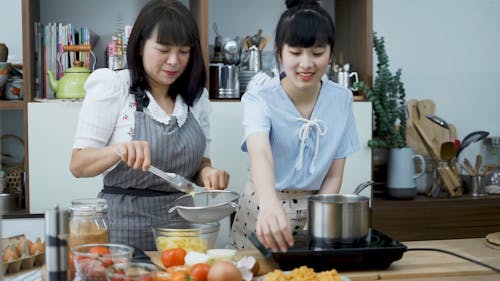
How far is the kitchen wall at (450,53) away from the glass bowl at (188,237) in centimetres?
221

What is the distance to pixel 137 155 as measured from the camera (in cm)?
148

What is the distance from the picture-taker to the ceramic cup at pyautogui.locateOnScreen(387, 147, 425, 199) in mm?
2998

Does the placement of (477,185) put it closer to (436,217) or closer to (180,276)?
(436,217)

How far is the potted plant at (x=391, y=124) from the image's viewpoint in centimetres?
298

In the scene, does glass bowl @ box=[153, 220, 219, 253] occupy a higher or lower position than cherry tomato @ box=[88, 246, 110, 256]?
lower

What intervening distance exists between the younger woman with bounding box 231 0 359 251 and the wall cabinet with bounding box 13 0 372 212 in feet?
3.67

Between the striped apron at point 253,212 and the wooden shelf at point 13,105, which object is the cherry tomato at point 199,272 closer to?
the striped apron at point 253,212

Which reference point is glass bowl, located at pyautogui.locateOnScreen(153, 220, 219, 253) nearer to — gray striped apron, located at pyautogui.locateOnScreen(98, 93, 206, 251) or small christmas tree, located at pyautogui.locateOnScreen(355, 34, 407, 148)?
gray striped apron, located at pyautogui.locateOnScreen(98, 93, 206, 251)

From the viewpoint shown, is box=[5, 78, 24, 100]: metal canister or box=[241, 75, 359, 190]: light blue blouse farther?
box=[5, 78, 24, 100]: metal canister

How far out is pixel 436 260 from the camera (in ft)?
4.89

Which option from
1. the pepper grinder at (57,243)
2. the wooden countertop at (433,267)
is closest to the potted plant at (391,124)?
the wooden countertop at (433,267)

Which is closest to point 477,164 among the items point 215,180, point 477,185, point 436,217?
point 477,185

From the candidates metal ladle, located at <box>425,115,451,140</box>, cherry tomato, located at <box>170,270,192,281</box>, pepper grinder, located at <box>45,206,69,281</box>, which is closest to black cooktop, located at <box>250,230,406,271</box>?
cherry tomato, located at <box>170,270,192,281</box>

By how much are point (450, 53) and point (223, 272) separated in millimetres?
2681
